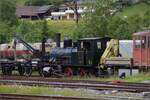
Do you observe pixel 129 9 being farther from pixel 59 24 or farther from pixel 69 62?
pixel 69 62

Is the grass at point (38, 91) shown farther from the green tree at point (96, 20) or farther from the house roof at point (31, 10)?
the house roof at point (31, 10)

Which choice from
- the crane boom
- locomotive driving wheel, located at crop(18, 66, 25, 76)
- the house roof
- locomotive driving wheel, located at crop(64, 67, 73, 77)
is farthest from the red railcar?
the house roof

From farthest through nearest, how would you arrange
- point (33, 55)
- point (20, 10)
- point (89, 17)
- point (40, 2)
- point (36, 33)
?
point (40, 2) < point (20, 10) < point (36, 33) < point (89, 17) < point (33, 55)

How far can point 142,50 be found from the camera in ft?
107

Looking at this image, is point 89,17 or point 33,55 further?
point 89,17

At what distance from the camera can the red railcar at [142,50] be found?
106 feet

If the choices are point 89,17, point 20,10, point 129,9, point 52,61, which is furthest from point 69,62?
point 20,10

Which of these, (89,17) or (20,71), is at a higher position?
(89,17)

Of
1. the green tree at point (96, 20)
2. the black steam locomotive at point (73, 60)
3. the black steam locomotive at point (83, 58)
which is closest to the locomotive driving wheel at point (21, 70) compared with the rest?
the black steam locomotive at point (73, 60)

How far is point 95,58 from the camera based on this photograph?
3425cm

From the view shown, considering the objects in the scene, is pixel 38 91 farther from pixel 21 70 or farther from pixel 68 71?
pixel 21 70

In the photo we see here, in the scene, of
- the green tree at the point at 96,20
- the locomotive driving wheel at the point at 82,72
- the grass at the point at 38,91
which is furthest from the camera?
the green tree at the point at 96,20

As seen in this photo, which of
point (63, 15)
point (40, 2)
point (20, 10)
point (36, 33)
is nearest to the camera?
point (36, 33)

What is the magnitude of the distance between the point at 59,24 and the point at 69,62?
7250cm
